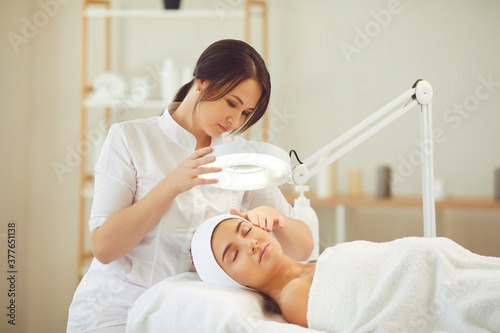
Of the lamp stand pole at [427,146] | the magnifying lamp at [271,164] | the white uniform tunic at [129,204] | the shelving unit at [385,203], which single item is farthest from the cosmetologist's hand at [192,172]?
the shelving unit at [385,203]

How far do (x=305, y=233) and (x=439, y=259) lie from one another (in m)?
0.39

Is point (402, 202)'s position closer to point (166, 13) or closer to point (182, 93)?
point (182, 93)

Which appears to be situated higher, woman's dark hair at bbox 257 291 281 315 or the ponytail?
the ponytail

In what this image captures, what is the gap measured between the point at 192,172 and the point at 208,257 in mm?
277

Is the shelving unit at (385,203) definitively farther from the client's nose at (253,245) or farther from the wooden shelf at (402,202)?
the client's nose at (253,245)

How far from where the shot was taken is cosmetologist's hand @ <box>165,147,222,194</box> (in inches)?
38.3

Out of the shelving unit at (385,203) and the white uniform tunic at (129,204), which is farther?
the shelving unit at (385,203)

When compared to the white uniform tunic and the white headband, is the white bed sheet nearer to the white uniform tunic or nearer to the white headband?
the white headband

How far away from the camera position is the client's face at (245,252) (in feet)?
3.73

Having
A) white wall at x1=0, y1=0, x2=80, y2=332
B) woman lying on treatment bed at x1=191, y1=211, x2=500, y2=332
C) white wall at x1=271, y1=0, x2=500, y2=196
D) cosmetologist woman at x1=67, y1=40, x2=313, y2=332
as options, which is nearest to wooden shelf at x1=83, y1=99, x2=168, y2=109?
white wall at x1=0, y1=0, x2=80, y2=332

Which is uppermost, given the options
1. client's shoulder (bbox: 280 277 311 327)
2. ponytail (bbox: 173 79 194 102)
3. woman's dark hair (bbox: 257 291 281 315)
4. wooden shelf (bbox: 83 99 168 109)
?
wooden shelf (bbox: 83 99 168 109)

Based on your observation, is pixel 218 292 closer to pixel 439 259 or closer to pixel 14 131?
pixel 439 259

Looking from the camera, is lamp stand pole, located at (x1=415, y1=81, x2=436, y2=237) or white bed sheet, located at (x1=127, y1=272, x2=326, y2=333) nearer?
white bed sheet, located at (x1=127, y1=272, x2=326, y2=333)

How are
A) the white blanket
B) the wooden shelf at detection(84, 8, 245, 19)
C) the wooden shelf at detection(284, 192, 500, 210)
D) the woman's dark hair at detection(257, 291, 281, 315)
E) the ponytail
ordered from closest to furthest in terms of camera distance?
the white blanket, the woman's dark hair at detection(257, 291, 281, 315), the ponytail, the wooden shelf at detection(284, 192, 500, 210), the wooden shelf at detection(84, 8, 245, 19)
